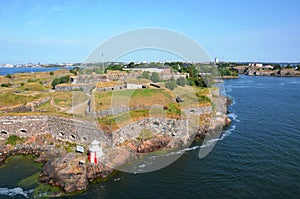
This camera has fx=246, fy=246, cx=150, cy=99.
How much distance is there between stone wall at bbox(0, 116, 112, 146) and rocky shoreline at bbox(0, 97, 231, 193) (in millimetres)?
783

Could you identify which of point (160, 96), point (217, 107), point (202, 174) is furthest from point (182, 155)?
point (217, 107)

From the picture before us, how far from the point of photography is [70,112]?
27.0m

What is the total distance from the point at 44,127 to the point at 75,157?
7.60 m

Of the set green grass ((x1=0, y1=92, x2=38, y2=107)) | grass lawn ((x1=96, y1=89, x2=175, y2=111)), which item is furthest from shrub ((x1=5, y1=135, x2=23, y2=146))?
grass lawn ((x1=96, y1=89, x2=175, y2=111))

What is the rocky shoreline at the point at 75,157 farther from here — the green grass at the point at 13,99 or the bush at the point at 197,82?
the bush at the point at 197,82

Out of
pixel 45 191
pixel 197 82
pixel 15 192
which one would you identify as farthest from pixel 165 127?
pixel 197 82

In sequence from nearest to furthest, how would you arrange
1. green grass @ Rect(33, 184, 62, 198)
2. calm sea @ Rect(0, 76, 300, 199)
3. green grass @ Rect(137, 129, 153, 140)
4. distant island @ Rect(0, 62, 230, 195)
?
green grass @ Rect(33, 184, 62, 198)
calm sea @ Rect(0, 76, 300, 199)
distant island @ Rect(0, 62, 230, 195)
green grass @ Rect(137, 129, 153, 140)

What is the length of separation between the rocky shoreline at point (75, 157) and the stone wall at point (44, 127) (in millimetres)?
783

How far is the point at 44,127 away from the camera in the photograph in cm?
2538

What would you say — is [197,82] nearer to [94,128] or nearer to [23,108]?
[94,128]

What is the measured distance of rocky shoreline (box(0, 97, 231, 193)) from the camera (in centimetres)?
1767

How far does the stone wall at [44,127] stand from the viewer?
2338 centimetres

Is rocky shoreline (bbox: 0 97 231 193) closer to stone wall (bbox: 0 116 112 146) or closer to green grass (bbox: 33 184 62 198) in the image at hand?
green grass (bbox: 33 184 62 198)

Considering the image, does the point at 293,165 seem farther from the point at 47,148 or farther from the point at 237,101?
the point at 237,101
